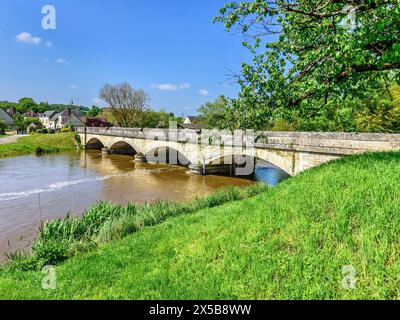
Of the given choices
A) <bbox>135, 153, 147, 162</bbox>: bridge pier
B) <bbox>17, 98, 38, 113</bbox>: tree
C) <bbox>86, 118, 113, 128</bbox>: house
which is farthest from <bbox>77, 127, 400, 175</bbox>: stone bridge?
<bbox>17, 98, 38, 113</bbox>: tree

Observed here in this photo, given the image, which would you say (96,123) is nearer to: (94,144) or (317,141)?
(94,144)

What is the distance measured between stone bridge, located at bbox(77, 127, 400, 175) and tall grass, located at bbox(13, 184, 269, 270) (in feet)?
9.19

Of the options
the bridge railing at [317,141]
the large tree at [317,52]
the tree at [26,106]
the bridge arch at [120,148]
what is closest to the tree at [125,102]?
the bridge arch at [120,148]

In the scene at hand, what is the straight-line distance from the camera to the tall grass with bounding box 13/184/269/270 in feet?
24.7

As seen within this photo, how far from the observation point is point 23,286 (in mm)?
5473

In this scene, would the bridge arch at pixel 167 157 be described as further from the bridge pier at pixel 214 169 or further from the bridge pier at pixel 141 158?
the bridge pier at pixel 214 169

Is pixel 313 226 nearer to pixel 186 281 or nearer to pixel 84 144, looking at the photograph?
pixel 186 281

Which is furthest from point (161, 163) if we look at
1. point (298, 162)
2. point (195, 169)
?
point (298, 162)

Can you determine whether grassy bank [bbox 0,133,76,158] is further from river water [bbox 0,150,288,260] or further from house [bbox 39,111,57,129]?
Result: house [bbox 39,111,57,129]

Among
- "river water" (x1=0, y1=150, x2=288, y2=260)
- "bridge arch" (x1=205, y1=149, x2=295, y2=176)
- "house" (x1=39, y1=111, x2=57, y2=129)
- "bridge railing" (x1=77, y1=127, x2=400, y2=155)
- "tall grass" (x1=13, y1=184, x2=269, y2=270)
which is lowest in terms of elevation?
"river water" (x1=0, y1=150, x2=288, y2=260)

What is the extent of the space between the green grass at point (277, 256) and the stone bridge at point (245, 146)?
3.54 meters

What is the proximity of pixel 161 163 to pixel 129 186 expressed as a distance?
13.1 m

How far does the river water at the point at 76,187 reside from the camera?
46.3 feet

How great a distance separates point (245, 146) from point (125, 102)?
43499mm
